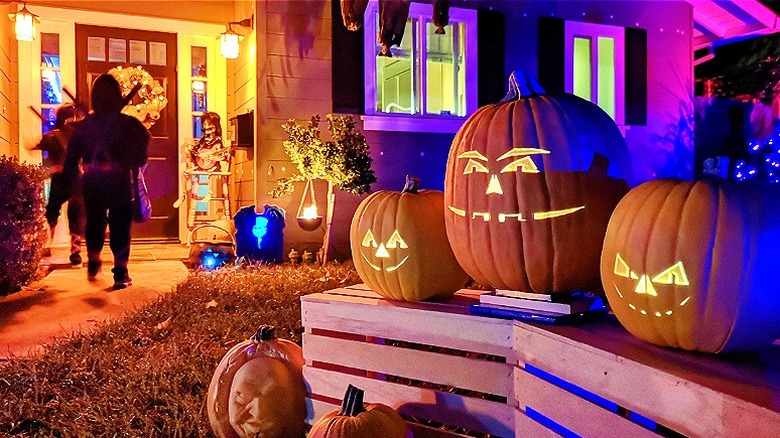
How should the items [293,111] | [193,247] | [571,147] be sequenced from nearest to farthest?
1. [571,147]
2. [193,247]
3. [293,111]

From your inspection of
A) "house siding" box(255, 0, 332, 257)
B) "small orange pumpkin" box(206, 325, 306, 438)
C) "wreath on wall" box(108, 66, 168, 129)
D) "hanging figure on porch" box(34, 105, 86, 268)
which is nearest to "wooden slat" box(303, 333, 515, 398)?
"small orange pumpkin" box(206, 325, 306, 438)

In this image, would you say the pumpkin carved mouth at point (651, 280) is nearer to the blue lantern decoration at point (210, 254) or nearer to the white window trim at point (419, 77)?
the blue lantern decoration at point (210, 254)

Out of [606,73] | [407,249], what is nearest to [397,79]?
[606,73]

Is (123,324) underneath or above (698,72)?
underneath

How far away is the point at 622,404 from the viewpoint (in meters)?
1.52

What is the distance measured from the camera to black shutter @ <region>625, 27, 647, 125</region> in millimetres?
8562

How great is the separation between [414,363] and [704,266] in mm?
982

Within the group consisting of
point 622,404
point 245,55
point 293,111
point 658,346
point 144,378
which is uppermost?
point 245,55

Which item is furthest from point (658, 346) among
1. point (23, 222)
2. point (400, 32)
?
point (23, 222)

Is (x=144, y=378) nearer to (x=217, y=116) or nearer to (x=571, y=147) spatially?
(x=571, y=147)

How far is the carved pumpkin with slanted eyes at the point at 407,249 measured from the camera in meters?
2.34

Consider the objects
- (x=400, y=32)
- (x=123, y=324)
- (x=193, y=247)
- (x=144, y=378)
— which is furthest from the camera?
(x=193, y=247)

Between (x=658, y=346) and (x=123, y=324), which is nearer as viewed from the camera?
(x=658, y=346)

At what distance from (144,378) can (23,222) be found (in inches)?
119
